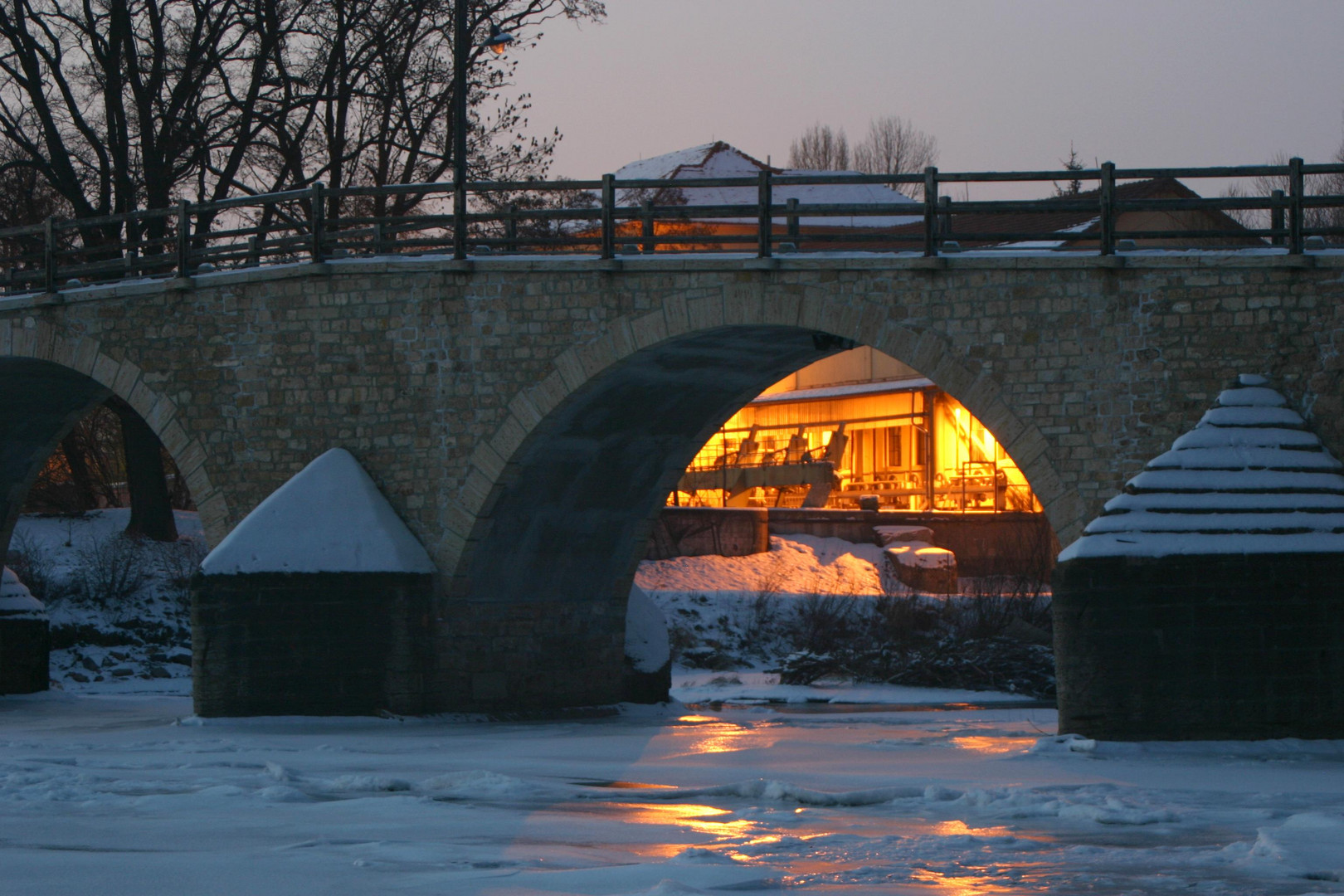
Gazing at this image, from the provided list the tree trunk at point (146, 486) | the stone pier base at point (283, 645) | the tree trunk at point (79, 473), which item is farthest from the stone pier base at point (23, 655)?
the tree trunk at point (79, 473)

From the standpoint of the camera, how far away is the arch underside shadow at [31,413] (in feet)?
72.5

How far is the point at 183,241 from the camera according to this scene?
1975 centimetres

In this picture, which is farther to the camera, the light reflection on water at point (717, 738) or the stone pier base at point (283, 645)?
the stone pier base at point (283, 645)

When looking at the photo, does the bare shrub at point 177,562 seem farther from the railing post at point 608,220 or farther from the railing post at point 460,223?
the railing post at point 608,220

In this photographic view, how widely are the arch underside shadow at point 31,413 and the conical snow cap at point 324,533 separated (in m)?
4.77

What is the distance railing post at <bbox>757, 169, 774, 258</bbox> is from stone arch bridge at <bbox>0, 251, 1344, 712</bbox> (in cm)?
26

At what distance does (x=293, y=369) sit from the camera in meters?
19.0

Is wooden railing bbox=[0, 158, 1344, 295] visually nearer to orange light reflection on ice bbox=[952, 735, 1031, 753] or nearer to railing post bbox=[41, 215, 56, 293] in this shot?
railing post bbox=[41, 215, 56, 293]

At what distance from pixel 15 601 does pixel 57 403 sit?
9.40ft

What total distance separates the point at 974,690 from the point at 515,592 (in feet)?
26.6

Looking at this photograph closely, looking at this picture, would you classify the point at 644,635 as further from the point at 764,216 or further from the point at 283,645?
the point at 764,216

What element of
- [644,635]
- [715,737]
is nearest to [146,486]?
[644,635]

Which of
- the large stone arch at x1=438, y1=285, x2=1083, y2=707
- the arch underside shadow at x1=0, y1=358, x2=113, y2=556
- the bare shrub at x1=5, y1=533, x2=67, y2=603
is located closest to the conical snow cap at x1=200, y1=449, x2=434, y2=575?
the large stone arch at x1=438, y1=285, x2=1083, y2=707

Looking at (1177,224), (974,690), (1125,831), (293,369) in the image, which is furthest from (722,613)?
(1125,831)
